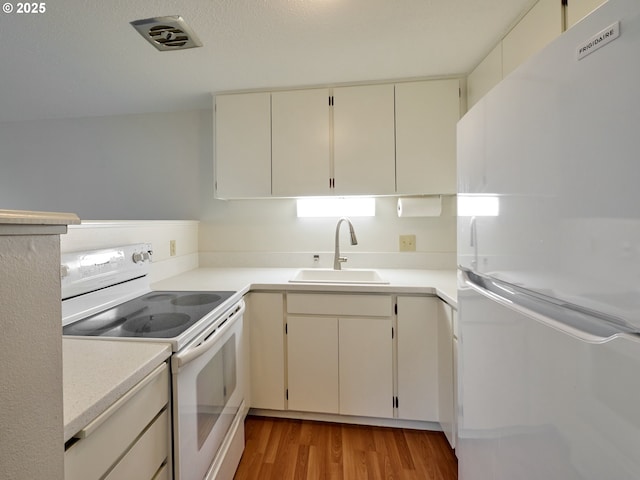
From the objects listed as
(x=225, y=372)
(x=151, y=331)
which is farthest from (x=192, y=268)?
(x=151, y=331)

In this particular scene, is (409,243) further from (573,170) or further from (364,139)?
(573,170)

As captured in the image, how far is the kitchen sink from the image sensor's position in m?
→ 1.98

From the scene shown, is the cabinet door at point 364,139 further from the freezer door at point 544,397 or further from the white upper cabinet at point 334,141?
the freezer door at point 544,397

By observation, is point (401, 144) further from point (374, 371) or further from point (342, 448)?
point (342, 448)

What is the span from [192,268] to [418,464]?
1936 millimetres

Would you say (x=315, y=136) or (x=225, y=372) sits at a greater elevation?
(x=315, y=136)

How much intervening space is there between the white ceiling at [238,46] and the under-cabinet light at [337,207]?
807 millimetres

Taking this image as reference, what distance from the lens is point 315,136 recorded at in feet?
6.20

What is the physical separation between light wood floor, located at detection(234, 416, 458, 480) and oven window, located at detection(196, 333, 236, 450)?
0.37 meters

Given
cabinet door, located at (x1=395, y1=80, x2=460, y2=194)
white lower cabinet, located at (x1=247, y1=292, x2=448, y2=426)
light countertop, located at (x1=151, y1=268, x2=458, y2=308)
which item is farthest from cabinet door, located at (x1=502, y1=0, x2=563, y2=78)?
white lower cabinet, located at (x1=247, y1=292, x2=448, y2=426)

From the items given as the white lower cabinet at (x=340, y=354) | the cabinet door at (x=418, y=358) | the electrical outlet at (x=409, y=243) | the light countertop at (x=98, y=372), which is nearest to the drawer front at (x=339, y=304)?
the white lower cabinet at (x=340, y=354)

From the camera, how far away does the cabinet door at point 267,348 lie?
1666mm

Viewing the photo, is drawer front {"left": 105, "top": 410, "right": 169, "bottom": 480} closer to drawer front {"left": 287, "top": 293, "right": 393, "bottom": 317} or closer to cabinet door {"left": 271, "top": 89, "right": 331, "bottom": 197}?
drawer front {"left": 287, "top": 293, "right": 393, "bottom": 317}

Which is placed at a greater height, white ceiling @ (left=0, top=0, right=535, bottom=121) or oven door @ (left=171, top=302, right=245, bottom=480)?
white ceiling @ (left=0, top=0, right=535, bottom=121)
